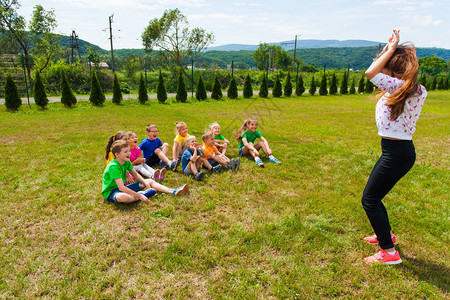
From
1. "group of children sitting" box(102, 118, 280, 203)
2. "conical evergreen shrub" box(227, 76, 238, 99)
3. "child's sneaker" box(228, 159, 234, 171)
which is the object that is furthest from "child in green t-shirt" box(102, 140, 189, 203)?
"conical evergreen shrub" box(227, 76, 238, 99)

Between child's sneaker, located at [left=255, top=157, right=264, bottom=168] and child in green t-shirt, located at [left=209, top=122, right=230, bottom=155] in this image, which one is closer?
child's sneaker, located at [left=255, top=157, right=264, bottom=168]

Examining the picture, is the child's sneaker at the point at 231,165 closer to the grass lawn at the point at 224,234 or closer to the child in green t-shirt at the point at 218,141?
the grass lawn at the point at 224,234

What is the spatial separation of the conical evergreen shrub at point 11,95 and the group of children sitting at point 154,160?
10901 mm

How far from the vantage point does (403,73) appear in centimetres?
210

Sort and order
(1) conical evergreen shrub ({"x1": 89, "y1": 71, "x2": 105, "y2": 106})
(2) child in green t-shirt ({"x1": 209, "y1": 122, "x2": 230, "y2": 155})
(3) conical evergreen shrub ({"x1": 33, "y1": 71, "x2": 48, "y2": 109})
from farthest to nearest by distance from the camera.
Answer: (1) conical evergreen shrub ({"x1": 89, "y1": 71, "x2": 105, "y2": 106}) < (3) conical evergreen shrub ({"x1": 33, "y1": 71, "x2": 48, "y2": 109}) < (2) child in green t-shirt ({"x1": 209, "y1": 122, "x2": 230, "y2": 155})

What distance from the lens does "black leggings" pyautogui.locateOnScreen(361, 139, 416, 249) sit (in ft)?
7.26

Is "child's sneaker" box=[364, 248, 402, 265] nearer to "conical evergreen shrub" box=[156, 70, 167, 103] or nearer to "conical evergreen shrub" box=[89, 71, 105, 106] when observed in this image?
"conical evergreen shrub" box=[89, 71, 105, 106]

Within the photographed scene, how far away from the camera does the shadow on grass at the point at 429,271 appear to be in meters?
2.35

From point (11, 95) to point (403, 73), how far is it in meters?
15.2

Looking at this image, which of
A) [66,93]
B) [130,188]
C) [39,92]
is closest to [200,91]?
[66,93]

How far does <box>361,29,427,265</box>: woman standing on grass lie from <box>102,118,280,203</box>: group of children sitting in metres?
2.57

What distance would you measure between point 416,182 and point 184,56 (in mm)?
39433

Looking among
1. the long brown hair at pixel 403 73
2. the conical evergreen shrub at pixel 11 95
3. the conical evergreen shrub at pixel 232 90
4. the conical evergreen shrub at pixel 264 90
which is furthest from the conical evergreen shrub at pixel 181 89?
the long brown hair at pixel 403 73

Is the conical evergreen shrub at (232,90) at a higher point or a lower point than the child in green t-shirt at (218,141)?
higher
